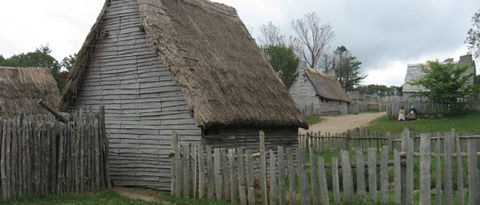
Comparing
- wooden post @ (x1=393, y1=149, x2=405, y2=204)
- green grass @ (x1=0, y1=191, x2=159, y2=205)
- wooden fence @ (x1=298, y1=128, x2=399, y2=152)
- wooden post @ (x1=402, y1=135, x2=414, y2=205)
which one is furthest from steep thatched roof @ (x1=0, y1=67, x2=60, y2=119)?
wooden post @ (x1=402, y1=135, x2=414, y2=205)

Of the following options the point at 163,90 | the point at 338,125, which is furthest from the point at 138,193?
the point at 338,125

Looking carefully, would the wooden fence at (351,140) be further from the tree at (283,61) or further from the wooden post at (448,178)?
the tree at (283,61)

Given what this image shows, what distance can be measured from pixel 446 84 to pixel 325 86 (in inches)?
633

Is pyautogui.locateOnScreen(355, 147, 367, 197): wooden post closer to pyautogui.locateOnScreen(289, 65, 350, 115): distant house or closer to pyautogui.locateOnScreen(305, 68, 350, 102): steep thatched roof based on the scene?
pyautogui.locateOnScreen(289, 65, 350, 115): distant house

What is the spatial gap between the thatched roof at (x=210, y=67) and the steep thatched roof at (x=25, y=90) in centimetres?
1060

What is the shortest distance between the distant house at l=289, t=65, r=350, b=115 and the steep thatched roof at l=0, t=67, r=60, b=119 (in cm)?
2229

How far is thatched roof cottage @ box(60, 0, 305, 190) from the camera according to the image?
36.6 ft

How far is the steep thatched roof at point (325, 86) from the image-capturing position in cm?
4228

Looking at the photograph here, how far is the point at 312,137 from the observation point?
18.7 metres

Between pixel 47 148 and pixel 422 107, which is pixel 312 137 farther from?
pixel 422 107

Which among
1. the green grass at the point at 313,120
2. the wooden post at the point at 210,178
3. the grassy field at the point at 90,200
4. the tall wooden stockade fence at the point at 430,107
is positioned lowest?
the grassy field at the point at 90,200

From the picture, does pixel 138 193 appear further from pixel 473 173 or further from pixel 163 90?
pixel 473 173

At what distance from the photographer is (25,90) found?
77.9ft

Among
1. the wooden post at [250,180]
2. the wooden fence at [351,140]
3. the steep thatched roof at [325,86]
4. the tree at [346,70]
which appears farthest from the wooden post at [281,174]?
the tree at [346,70]
